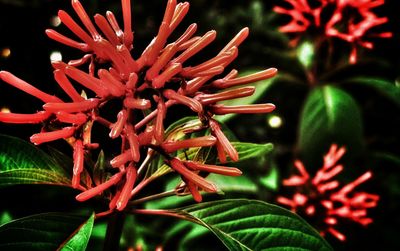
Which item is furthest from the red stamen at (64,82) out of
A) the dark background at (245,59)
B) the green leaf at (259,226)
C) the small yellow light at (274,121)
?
the small yellow light at (274,121)

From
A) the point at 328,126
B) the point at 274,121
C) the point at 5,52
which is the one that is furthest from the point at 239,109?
the point at 274,121

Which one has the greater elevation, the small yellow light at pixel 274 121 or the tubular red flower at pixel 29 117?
the tubular red flower at pixel 29 117

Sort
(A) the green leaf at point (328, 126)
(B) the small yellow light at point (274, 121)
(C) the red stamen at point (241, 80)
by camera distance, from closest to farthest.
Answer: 1. (C) the red stamen at point (241, 80)
2. (A) the green leaf at point (328, 126)
3. (B) the small yellow light at point (274, 121)

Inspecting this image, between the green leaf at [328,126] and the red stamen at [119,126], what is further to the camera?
the green leaf at [328,126]

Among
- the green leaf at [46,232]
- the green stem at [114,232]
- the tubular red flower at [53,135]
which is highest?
the tubular red flower at [53,135]

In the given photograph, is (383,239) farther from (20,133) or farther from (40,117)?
(40,117)

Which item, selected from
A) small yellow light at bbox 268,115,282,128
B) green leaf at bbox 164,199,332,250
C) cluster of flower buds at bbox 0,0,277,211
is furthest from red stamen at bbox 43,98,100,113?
small yellow light at bbox 268,115,282,128

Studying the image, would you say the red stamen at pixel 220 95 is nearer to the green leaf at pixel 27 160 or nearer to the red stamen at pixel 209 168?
the red stamen at pixel 209 168
